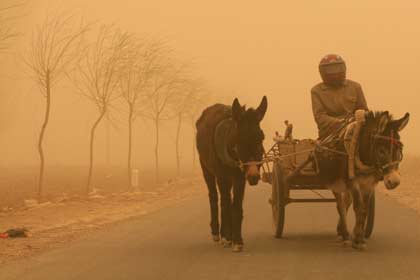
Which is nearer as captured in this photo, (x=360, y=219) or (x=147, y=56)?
(x=360, y=219)

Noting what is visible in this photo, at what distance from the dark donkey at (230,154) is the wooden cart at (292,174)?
0.75 m

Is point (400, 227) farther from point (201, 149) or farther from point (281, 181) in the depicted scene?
point (201, 149)

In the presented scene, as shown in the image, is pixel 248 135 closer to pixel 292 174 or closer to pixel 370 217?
pixel 292 174

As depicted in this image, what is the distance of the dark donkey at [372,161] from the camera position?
31.6ft

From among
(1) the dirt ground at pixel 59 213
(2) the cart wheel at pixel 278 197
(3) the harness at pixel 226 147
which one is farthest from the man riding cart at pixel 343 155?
(1) the dirt ground at pixel 59 213

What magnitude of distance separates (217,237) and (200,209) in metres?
6.74

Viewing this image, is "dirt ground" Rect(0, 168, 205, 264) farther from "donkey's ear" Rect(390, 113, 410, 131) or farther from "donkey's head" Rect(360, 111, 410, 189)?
"donkey's ear" Rect(390, 113, 410, 131)

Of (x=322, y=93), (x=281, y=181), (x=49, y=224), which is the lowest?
(x=49, y=224)

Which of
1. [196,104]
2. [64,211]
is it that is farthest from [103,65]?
[196,104]

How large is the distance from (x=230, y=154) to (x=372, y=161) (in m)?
1.93

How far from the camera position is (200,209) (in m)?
18.1

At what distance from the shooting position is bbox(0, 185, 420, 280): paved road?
8.55 metres

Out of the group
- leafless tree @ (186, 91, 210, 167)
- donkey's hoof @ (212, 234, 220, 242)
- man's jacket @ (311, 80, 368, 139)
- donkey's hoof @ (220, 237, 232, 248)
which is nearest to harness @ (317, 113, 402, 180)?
man's jacket @ (311, 80, 368, 139)

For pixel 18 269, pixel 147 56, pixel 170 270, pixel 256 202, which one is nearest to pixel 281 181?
pixel 170 270
